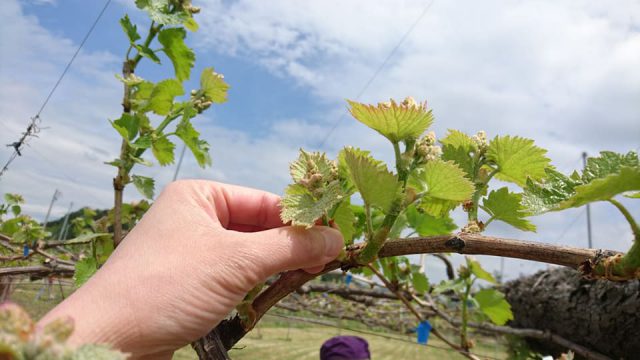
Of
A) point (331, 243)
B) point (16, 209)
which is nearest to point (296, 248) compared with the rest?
point (331, 243)

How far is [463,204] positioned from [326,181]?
177mm

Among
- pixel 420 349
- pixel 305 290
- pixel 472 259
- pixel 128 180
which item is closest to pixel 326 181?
pixel 128 180

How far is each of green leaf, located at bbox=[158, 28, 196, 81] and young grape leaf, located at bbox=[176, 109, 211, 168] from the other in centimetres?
15

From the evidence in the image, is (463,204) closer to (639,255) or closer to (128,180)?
(639,255)

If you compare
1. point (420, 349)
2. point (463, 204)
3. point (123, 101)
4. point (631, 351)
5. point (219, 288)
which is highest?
point (123, 101)

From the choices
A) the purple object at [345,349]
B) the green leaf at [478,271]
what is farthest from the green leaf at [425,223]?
the purple object at [345,349]

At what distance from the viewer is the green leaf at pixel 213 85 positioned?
1.13 m

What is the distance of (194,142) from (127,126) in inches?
6.3

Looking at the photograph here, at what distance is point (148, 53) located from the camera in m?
1.13

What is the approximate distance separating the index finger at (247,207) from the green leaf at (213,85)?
1.85 ft

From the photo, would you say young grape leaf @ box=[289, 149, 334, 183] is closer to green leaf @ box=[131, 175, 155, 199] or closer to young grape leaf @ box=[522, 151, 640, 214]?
young grape leaf @ box=[522, 151, 640, 214]

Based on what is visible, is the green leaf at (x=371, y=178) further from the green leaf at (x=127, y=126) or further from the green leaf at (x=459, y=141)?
the green leaf at (x=127, y=126)

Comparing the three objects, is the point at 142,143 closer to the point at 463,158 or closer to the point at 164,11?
the point at 164,11

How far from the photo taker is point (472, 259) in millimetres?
1260
